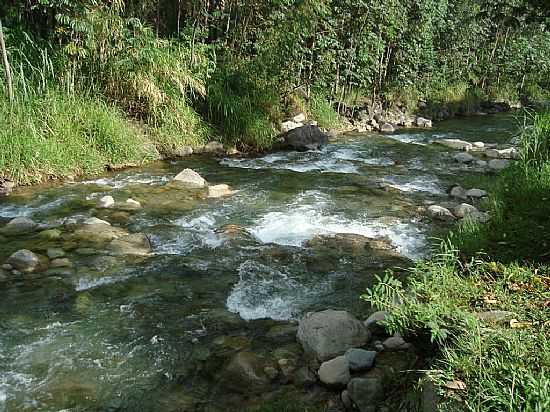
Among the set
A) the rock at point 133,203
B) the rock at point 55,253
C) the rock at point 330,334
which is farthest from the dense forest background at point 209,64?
the rock at point 330,334

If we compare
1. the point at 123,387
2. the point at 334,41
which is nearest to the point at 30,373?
the point at 123,387

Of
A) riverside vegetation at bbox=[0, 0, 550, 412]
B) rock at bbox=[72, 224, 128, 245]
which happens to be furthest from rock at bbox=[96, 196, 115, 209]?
rock at bbox=[72, 224, 128, 245]

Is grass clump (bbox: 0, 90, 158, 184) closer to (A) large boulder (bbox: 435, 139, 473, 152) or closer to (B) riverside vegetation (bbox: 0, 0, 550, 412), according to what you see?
(B) riverside vegetation (bbox: 0, 0, 550, 412)

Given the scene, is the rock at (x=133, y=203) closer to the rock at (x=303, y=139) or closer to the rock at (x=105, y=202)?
the rock at (x=105, y=202)

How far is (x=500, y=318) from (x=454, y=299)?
35 cm

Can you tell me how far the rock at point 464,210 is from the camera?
6.22 metres

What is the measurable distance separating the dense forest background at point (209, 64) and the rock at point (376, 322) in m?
5.11

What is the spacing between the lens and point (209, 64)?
388 inches

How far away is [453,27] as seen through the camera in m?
17.2

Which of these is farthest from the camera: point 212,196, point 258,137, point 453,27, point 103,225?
point 453,27

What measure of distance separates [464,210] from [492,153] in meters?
5.02

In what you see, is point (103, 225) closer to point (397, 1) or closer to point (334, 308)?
point (334, 308)

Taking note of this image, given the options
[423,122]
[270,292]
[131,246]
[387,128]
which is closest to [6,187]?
[131,246]

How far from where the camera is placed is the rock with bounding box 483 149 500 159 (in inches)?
414
